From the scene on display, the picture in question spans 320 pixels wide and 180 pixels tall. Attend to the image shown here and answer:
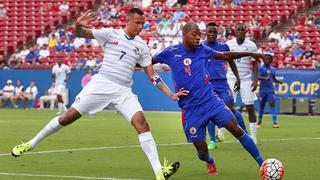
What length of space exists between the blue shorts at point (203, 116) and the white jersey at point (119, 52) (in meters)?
1.08

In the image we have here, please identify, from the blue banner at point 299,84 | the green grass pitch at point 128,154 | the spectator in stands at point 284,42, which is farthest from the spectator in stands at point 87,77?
the green grass pitch at point 128,154

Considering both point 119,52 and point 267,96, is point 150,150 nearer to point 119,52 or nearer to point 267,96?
point 119,52

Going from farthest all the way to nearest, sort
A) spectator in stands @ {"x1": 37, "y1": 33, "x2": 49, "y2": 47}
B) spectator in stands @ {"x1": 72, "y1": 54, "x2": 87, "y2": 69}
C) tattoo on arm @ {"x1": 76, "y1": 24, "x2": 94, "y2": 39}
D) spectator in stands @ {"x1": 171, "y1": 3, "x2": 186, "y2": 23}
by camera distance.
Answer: spectator in stands @ {"x1": 37, "y1": 33, "x2": 49, "y2": 47}
spectator in stands @ {"x1": 171, "y1": 3, "x2": 186, "y2": 23}
spectator in stands @ {"x1": 72, "y1": 54, "x2": 87, "y2": 69}
tattoo on arm @ {"x1": 76, "y1": 24, "x2": 94, "y2": 39}

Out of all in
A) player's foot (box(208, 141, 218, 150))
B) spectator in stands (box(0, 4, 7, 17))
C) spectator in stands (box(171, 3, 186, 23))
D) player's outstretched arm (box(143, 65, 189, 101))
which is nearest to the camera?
player's outstretched arm (box(143, 65, 189, 101))

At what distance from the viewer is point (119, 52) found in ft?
42.7

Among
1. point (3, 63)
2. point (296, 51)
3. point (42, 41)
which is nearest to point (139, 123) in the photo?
point (296, 51)

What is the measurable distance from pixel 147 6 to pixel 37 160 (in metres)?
30.7

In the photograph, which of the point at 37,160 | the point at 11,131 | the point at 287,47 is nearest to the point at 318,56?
the point at 287,47

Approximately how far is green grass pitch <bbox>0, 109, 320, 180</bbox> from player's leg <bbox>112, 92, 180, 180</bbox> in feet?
1.91

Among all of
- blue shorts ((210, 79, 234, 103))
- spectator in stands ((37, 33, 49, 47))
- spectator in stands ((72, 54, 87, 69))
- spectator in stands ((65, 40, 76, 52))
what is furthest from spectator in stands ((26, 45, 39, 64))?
blue shorts ((210, 79, 234, 103))

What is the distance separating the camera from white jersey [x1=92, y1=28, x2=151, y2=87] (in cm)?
1298

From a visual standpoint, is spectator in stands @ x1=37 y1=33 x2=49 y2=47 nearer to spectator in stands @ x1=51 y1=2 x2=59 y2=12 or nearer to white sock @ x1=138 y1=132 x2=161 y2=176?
spectator in stands @ x1=51 y1=2 x2=59 y2=12

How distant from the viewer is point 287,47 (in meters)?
37.9

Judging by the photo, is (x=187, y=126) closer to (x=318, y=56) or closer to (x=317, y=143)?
(x=317, y=143)
